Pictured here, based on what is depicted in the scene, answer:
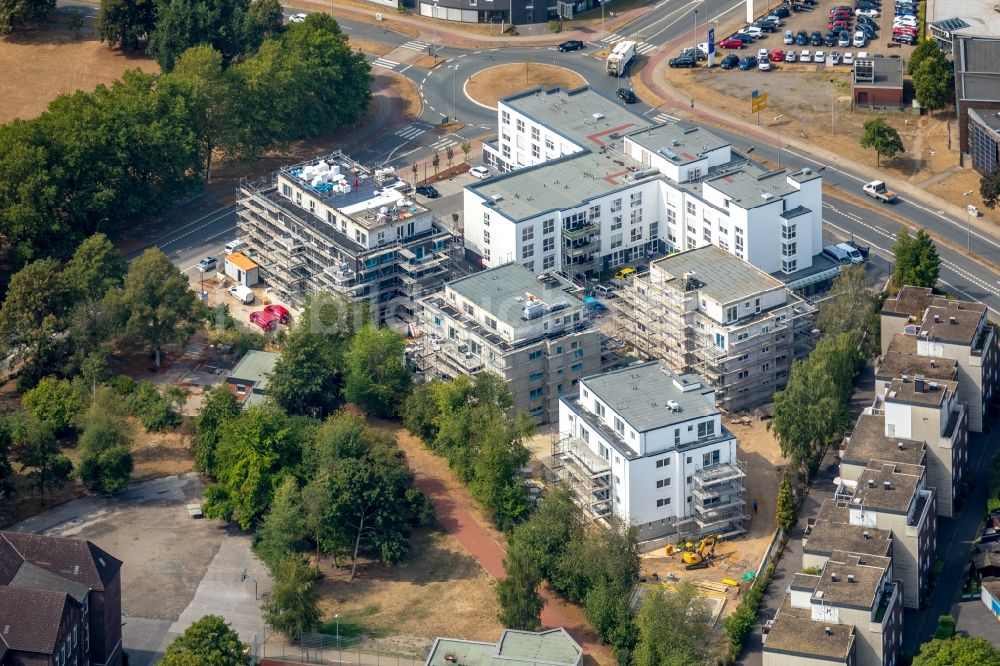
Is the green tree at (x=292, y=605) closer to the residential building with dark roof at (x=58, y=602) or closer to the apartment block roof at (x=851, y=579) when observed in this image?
the residential building with dark roof at (x=58, y=602)

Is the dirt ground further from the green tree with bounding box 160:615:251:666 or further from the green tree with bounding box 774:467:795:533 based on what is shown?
the green tree with bounding box 774:467:795:533

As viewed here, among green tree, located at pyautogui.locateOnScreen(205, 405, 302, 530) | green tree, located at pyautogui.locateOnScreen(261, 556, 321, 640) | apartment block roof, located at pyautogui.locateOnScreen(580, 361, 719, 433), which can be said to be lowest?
green tree, located at pyautogui.locateOnScreen(261, 556, 321, 640)

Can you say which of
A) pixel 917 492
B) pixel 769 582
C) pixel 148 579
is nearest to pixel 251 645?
pixel 148 579

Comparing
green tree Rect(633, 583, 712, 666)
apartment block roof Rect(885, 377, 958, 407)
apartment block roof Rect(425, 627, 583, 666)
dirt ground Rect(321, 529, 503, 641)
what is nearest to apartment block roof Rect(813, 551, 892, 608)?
green tree Rect(633, 583, 712, 666)

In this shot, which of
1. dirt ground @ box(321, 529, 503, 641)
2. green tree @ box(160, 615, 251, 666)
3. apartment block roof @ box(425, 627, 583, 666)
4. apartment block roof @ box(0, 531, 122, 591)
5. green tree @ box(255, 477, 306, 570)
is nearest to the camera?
green tree @ box(160, 615, 251, 666)

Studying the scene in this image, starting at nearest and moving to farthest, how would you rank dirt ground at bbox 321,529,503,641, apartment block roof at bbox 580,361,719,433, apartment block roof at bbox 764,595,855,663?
apartment block roof at bbox 764,595,855,663, dirt ground at bbox 321,529,503,641, apartment block roof at bbox 580,361,719,433

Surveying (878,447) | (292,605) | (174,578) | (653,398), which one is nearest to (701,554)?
(653,398)
